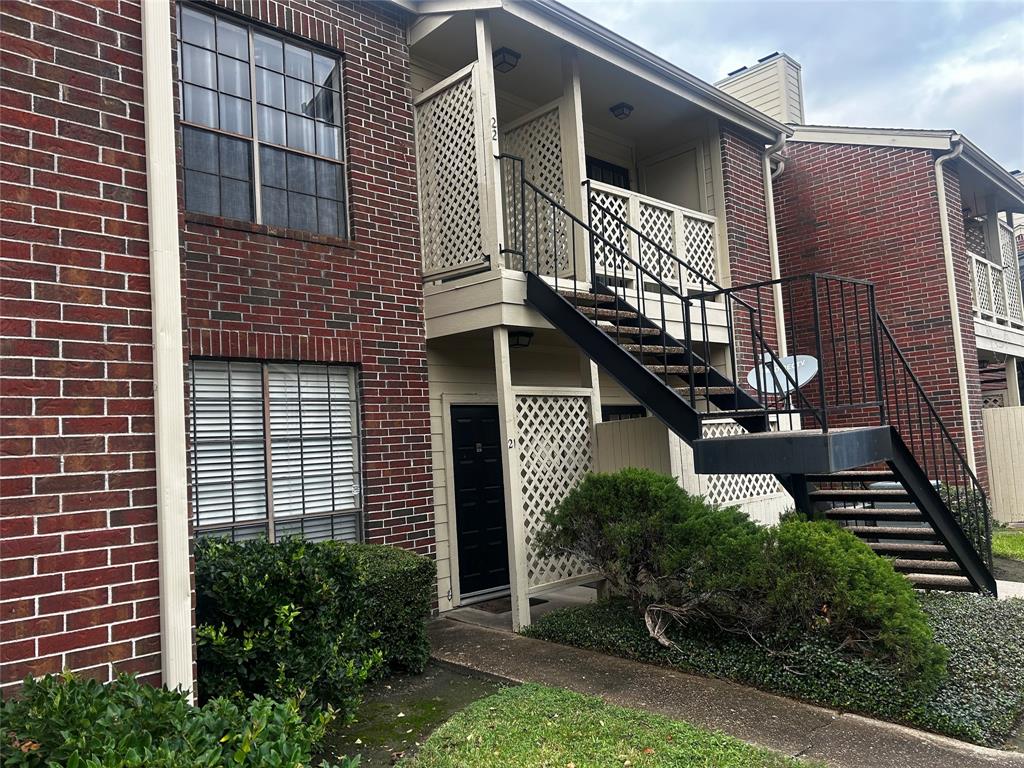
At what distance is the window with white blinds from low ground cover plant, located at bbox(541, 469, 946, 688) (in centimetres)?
195

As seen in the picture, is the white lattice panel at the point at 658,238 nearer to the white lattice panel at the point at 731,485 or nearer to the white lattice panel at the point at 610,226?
the white lattice panel at the point at 610,226

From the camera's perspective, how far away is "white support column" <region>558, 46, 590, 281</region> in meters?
7.80

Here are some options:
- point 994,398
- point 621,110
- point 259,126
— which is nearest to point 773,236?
point 621,110

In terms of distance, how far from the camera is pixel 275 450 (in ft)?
20.5

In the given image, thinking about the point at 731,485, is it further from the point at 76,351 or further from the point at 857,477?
the point at 76,351

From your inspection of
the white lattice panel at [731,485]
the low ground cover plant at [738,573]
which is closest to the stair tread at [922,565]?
the white lattice panel at [731,485]

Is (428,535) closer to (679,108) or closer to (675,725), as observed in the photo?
(675,725)

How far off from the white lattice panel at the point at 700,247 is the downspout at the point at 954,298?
4188 millimetres

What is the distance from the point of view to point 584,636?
595cm

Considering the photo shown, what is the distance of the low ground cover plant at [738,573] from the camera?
4.65 m

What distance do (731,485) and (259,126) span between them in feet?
18.7

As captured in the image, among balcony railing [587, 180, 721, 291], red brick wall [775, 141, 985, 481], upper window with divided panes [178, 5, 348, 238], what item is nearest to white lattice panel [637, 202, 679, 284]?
balcony railing [587, 180, 721, 291]

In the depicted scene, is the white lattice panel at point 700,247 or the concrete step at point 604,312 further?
the white lattice panel at point 700,247

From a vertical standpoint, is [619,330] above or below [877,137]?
below
